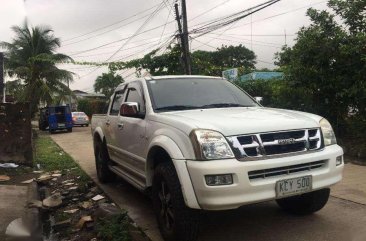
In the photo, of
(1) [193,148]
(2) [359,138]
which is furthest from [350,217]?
(2) [359,138]

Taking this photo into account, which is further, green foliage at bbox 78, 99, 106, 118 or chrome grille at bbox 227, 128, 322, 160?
green foliage at bbox 78, 99, 106, 118

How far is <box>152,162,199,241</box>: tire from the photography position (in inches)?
159

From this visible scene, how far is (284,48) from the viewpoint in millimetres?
11016

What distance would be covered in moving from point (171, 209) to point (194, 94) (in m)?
1.66

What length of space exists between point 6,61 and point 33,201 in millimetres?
25736

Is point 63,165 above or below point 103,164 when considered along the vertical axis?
below

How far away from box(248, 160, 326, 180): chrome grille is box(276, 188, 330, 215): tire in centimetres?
81

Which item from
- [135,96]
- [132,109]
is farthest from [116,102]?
[132,109]

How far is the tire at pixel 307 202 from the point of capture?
4980mm

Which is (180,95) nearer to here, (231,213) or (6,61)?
(231,213)

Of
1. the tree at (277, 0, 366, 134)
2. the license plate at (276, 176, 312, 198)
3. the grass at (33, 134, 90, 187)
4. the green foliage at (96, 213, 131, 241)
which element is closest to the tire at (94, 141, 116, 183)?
the grass at (33, 134, 90, 187)

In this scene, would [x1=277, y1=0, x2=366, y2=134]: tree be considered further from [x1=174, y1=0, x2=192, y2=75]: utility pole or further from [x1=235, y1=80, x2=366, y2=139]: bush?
[x1=174, y1=0, x2=192, y2=75]: utility pole

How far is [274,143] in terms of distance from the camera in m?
4.04

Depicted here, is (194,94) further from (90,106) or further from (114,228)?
(90,106)
